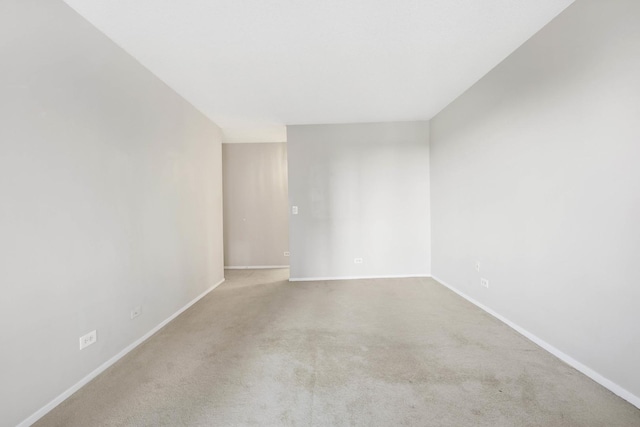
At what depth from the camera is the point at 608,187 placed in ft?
5.21

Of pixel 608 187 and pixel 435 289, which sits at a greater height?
pixel 608 187

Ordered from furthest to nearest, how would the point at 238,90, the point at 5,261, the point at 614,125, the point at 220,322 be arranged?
1. the point at 238,90
2. the point at 220,322
3. the point at 614,125
4. the point at 5,261

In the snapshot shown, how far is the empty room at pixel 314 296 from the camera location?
1455mm

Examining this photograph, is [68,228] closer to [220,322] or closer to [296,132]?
[220,322]

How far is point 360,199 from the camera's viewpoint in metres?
4.33

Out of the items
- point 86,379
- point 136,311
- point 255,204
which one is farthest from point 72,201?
point 255,204

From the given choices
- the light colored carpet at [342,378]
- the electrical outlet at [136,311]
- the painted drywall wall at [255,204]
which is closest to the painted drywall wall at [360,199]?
the painted drywall wall at [255,204]

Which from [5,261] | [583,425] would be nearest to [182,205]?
[5,261]

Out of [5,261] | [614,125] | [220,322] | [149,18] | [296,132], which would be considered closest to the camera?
[5,261]

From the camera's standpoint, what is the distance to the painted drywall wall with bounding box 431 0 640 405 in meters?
1.50

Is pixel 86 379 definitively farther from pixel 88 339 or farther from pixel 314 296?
pixel 314 296

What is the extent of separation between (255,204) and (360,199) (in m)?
2.35

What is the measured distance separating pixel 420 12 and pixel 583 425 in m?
2.65

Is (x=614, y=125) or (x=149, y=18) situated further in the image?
(x=149, y=18)
